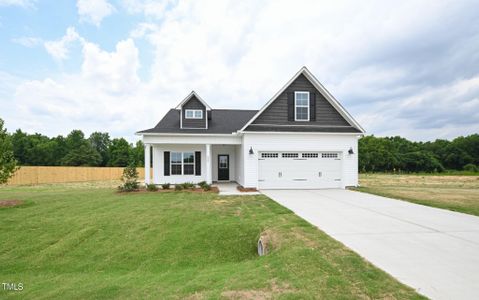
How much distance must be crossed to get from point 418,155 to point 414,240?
174ft

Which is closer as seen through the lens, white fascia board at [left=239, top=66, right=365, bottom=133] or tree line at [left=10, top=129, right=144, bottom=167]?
white fascia board at [left=239, top=66, right=365, bottom=133]

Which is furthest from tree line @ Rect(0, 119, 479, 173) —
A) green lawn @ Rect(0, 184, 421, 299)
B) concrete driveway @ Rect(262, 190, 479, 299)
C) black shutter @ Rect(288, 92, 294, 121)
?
concrete driveway @ Rect(262, 190, 479, 299)

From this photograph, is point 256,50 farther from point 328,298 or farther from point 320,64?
point 328,298

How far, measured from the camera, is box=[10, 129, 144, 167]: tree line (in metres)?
44.3

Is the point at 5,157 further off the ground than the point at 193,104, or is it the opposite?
the point at 193,104

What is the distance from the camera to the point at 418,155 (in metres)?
48.4

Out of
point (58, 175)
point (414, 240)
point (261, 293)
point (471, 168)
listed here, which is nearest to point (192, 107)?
point (414, 240)

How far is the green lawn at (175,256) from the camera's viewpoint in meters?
3.49

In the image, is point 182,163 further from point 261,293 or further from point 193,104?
point 261,293

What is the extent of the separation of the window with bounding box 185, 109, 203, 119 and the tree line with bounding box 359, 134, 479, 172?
3738cm

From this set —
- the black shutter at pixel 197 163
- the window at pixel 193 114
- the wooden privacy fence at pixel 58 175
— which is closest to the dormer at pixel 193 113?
the window at pixel 193 114

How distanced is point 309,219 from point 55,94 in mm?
24451

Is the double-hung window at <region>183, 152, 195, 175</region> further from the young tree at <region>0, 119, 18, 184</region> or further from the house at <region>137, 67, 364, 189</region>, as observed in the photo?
the young tree at <region>0, 119, 18, 184</region>

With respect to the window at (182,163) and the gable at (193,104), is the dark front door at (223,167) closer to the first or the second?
the window at (182,163)
